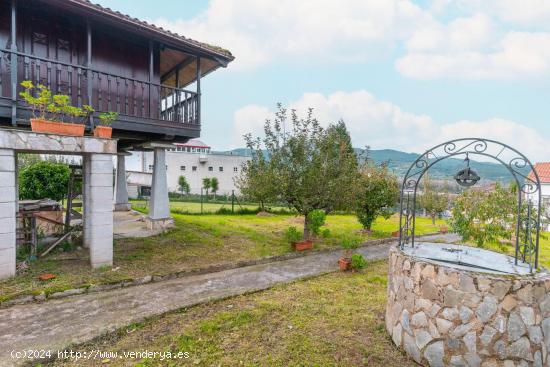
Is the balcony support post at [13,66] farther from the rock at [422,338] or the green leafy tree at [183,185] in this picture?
the green leafy tree at [183,185]

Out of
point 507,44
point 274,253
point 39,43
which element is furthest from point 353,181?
point 39,43

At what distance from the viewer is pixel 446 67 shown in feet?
42.0

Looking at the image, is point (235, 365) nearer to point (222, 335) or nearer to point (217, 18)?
point (222, 335)

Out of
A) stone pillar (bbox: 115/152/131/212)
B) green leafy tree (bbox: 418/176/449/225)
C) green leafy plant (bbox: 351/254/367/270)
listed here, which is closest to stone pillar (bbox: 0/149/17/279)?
green leafy plant (bbox: 351/254/367/270)

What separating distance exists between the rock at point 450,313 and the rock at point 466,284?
0.84 feet

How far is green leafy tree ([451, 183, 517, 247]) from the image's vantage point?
7.51 metres

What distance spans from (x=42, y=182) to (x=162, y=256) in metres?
7.85

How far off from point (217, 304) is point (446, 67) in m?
13.2

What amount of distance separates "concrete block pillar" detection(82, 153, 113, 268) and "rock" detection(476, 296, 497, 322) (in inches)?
256

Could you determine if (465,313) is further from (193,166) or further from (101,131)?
(193,166)

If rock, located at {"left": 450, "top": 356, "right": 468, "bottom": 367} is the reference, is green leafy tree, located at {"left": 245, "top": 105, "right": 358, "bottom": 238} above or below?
above

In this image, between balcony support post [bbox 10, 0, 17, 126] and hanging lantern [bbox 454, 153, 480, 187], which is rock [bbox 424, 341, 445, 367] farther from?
balcony support post [bbox 10, 0, 17, 126]

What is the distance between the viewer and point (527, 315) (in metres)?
3.19

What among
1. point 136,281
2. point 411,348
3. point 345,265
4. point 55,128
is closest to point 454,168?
point 345,265
